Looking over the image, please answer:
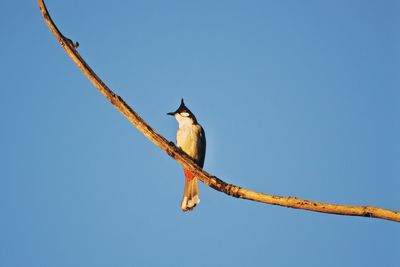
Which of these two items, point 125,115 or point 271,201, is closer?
point 271,201

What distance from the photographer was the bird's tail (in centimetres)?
A: 839

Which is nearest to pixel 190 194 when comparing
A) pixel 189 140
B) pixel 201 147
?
pixel 189 140

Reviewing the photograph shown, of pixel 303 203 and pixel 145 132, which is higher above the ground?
pixel 145 132

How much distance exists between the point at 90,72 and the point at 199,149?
20.4ft

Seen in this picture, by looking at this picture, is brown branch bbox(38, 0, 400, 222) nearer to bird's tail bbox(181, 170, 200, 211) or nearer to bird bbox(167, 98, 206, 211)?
bird's tail bbox(181, 170, 200, 211)

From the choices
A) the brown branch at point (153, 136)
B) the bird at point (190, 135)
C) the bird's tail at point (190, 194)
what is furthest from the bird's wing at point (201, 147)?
the brown branch at point (153, 136)

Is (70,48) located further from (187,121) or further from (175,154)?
(187,121)

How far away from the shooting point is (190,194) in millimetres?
8578

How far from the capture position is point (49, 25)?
393cm

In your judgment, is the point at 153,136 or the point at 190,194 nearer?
the point at 153,136

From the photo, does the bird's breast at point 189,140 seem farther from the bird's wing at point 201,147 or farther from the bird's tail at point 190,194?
the bird's tail at point 190,194

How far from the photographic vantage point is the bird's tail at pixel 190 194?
8391mm

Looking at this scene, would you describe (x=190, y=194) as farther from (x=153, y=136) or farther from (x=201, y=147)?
(x=153, y=136)

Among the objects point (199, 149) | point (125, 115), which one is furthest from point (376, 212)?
point (199, 149)
